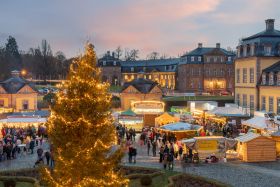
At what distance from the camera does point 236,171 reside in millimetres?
22266

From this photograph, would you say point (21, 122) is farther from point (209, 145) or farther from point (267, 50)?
point (267, 50)

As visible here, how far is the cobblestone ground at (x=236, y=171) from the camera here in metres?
20.0

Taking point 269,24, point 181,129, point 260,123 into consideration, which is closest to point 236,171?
point 181,129

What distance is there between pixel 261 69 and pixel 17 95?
29.7 m

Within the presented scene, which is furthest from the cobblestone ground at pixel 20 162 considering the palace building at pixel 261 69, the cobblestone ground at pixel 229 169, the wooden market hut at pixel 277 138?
the palace building at pixel 261 69

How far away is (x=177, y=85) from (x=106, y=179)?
8007 centimetres

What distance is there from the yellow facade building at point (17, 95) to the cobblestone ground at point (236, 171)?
29.7m

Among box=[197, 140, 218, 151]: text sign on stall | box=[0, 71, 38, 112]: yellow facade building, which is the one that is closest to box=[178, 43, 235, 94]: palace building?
box=[0, 71, 38, 112]: yellow facade building

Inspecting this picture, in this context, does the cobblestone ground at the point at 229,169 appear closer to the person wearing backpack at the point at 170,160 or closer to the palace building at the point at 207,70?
the person wearing backpack at the point at 170,160

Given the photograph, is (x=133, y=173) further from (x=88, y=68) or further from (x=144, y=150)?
(x=88, y=68)

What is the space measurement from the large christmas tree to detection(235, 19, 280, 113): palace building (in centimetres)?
2925

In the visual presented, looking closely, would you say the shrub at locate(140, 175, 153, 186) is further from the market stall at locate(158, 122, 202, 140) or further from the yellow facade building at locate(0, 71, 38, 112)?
the yellow facade building at locate(0, 71, 38, 112)

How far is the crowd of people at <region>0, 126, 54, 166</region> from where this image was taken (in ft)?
79.3

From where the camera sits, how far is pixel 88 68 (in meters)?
12.0
